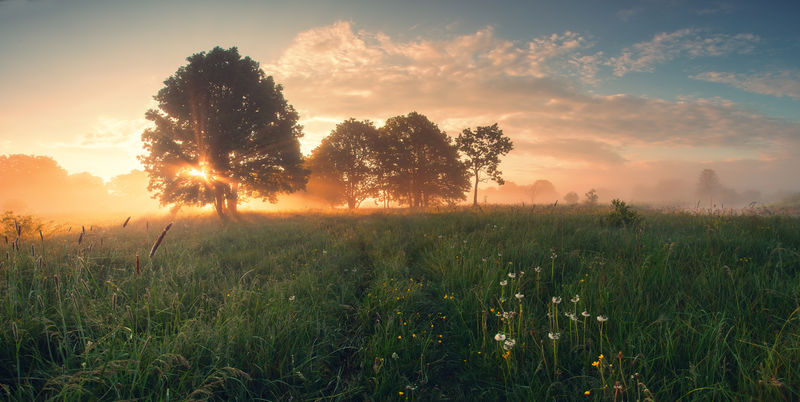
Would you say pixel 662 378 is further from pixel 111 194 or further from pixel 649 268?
pixel 111 194

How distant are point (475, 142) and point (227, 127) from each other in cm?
2231

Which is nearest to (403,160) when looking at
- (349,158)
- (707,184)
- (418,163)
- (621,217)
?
(418,163)

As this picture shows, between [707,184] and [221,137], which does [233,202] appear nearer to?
[221,137]

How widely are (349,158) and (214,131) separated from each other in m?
16.4

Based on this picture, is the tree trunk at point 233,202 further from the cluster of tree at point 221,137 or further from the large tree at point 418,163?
the large tree at point 418,163

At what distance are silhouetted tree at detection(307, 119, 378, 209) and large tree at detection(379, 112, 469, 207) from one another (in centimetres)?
142

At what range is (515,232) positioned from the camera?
6.35 metres

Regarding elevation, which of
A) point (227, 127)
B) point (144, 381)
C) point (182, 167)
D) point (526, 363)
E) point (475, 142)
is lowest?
point (526, 363)

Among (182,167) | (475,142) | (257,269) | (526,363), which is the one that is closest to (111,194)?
(182,167)

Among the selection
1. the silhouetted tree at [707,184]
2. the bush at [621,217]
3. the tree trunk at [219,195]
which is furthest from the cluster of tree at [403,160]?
the silhouetted tree at [707,184]

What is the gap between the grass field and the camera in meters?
2.04

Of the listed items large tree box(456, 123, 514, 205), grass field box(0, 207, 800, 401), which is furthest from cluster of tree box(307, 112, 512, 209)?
grass field box(0, 207, 800, 401)

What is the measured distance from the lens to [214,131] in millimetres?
15703

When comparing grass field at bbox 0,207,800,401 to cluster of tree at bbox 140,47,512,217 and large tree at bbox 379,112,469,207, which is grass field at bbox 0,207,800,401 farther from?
large tree at bbox 379,112,469,207
